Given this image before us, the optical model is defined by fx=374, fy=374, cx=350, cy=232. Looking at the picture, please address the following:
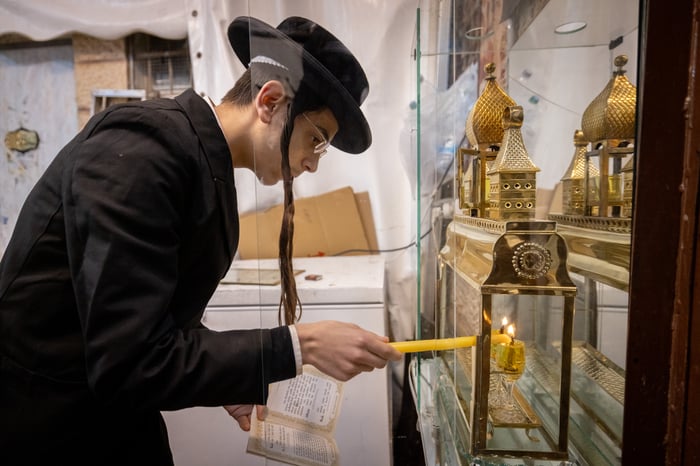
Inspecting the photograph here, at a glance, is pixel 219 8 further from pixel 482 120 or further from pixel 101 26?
pixel 482 120

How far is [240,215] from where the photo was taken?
2.31 ft

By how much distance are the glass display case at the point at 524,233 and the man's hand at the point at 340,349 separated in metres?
0.12

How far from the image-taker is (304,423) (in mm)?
695

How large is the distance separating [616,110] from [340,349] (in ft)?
1.96

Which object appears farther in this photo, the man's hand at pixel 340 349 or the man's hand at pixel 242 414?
the man's hand at pixel 242 414

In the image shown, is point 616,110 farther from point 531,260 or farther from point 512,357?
point 512,357

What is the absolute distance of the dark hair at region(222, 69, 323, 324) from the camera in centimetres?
56

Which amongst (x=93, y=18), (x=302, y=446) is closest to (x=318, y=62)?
(x=302, y=446)

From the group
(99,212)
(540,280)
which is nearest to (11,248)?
(99,212)

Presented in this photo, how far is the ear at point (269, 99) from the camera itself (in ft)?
1.86

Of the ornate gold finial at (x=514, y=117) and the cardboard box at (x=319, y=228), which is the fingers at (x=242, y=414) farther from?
the ornate gold finial at (x=514, y=117)

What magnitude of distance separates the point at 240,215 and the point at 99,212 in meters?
0.24

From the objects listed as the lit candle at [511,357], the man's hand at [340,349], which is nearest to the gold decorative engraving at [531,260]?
the lit candle at [511,357]

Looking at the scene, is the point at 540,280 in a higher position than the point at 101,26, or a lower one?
lower
